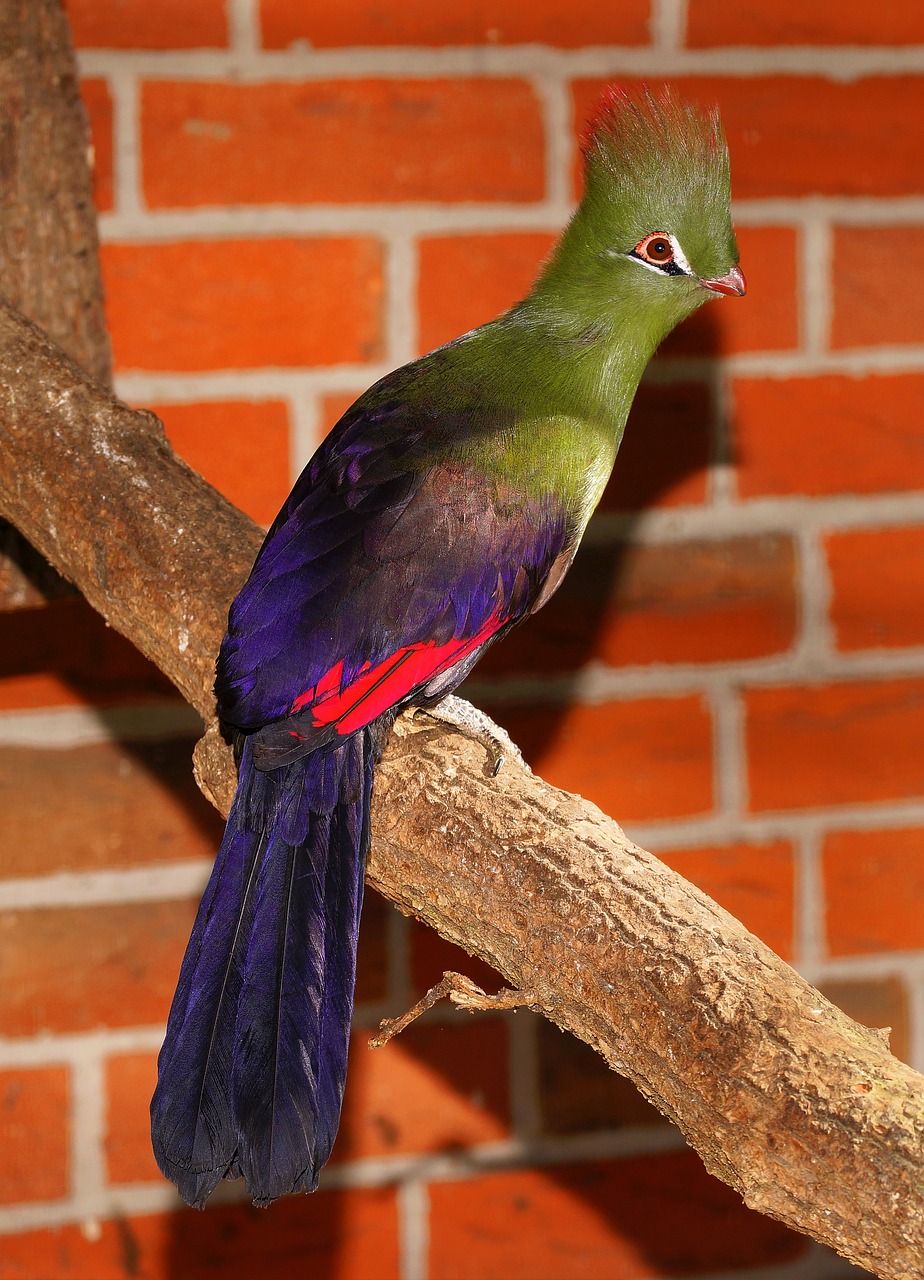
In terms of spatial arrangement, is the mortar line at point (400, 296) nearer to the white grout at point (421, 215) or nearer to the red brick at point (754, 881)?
the white grout at point (421, 215)

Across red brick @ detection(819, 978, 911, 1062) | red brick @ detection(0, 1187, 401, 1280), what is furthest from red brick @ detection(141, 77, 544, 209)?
red brick @ detection(0, 1187, 401, 1280)

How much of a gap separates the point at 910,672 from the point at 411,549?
72cm

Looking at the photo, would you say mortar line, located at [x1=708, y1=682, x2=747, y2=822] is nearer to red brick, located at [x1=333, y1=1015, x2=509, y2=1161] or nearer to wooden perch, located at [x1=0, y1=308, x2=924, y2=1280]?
red brick, located at [x1=333, y1=1015, x2=509, y2=1161]

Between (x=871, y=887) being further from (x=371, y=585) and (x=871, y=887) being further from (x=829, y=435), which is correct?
(x=371, y=585)

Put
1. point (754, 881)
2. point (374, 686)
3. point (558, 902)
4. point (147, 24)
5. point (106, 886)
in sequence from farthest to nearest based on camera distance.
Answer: point (754, 881) < point (106, 886) < point (147, 24) < point (374, 686) < point (558, 902)

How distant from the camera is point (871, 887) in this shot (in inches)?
54.7

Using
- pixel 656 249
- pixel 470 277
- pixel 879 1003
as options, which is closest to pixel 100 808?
pixel 470 277

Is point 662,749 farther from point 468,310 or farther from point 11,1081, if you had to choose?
point 11,1081

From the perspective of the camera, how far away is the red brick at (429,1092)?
134 cm

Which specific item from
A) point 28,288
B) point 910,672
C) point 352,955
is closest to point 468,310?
point 28,288

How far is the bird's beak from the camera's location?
1.03 m

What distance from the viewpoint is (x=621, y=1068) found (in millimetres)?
656

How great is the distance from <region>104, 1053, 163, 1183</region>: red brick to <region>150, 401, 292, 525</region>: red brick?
0.54 meters

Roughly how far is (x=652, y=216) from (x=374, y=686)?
46cm
